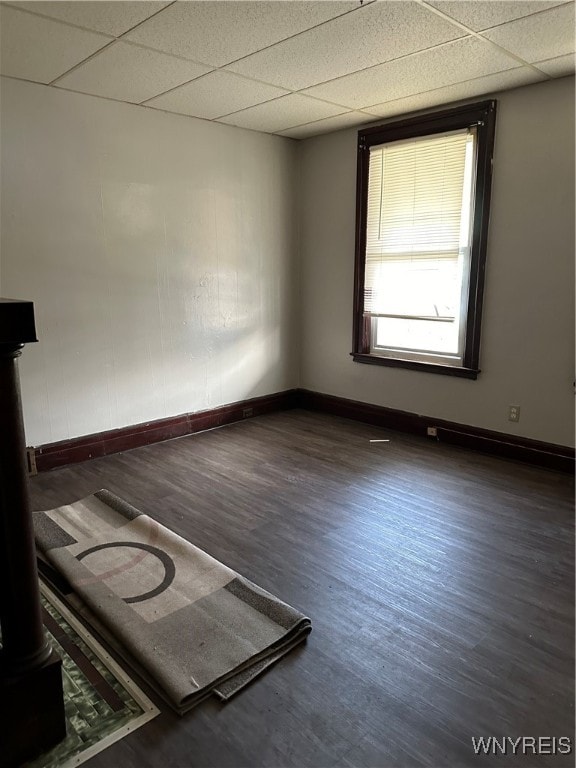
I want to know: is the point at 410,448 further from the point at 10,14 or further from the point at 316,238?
the point at 10,14

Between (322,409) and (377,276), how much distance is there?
141 cm

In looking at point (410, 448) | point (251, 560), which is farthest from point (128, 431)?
point (410, 448)

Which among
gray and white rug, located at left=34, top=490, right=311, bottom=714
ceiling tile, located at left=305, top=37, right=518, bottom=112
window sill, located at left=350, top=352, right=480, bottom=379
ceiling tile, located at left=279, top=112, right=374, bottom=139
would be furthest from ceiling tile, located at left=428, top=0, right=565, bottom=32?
gray and white rug, located at left=34, top=490, right=311, bottom=714

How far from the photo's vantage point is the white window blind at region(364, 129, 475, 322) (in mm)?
3908

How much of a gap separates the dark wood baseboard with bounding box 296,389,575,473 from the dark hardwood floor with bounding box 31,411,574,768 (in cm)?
11

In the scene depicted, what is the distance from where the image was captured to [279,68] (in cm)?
308

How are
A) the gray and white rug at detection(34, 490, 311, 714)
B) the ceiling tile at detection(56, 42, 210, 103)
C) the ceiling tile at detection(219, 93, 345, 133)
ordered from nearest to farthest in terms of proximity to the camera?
the gray and white rug at detection(34, 490, 311, 714) < the ceiling tile at detection(56, 42, 210, 103) < the ceiling tile at detection(219, 93, 345, 133)

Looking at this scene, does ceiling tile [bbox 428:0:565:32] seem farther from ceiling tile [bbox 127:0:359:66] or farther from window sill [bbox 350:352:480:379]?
window sill [bbox 350:352:480:379]

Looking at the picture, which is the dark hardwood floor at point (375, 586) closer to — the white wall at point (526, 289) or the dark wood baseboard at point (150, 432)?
the dark wood baseboard at point (150, 432)

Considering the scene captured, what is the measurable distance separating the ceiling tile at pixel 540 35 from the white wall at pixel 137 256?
2.32 metres

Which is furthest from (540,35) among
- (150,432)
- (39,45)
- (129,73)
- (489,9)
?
(150,432)

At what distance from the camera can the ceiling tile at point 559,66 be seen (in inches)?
118

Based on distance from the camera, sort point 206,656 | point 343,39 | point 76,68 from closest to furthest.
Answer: point 206,656 → point 343,39 → point 76,68

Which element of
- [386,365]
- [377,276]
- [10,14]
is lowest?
[386,365]
